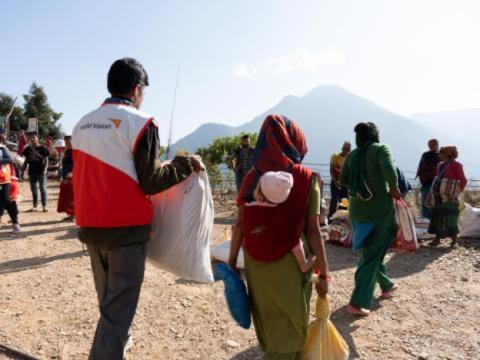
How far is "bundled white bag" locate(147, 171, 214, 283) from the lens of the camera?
7.31ft

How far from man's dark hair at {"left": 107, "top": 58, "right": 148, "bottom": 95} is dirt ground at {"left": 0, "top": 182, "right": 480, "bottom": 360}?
6.72 ft

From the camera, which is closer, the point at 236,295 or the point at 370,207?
the point at 236,295

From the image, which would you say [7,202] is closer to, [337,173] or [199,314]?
[199,314]

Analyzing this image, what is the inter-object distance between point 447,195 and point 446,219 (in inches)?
17.8

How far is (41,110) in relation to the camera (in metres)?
30.3

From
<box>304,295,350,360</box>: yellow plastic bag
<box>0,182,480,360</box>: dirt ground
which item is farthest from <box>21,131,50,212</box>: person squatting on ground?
<box>304,295,350,360</box>: yellow plastic bag

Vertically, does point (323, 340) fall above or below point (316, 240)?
below

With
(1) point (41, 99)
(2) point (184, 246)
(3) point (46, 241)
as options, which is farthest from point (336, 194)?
(1) point (41, 99)

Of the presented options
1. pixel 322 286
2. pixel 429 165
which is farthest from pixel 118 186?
pixel 429 165

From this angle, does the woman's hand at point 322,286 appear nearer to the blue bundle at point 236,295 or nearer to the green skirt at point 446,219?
the blue bundle at point 236,295

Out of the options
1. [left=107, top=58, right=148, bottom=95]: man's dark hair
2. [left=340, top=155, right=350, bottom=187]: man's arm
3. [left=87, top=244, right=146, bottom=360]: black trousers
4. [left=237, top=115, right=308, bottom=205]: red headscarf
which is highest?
[left=107, top=58, right=148, bottom=95]: man's dark hair

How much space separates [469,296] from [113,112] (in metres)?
4.49

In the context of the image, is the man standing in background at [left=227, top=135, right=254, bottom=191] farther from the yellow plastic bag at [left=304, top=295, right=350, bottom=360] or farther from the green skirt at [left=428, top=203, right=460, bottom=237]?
the yellow plastic bag at [left=304, top=295, right=350, bottom=360]

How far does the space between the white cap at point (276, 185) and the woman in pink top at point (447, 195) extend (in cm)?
533
